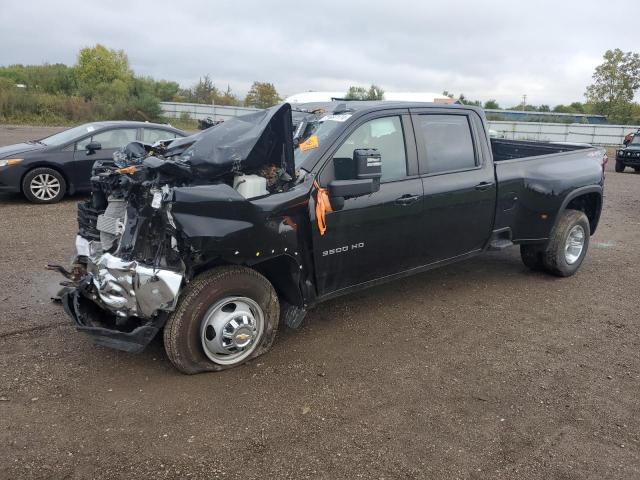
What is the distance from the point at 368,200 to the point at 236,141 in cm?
113

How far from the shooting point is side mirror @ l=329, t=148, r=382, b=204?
3.85 m

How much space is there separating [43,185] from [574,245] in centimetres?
823

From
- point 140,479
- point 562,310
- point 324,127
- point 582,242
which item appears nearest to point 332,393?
point 140,479

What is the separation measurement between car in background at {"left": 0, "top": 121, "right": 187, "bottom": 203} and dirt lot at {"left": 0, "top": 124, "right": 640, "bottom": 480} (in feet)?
13.2

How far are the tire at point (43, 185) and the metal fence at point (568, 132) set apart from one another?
86.3 feet

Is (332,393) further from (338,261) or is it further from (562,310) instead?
(562,310)

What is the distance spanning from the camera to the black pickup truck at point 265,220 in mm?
3479

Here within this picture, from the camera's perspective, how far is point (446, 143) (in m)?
4.93

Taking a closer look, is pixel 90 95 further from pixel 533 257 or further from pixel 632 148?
pixel 533 257

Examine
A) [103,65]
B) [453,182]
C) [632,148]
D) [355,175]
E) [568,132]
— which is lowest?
[453,182]

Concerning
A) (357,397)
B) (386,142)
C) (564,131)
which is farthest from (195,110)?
(357,397)

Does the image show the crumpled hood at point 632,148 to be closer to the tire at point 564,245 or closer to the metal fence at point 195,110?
the tire at point 564,245

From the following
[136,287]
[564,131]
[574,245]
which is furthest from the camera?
[564,131]

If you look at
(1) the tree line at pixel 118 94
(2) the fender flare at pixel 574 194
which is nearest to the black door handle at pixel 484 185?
(2) the fender flare at pixel 574 194
